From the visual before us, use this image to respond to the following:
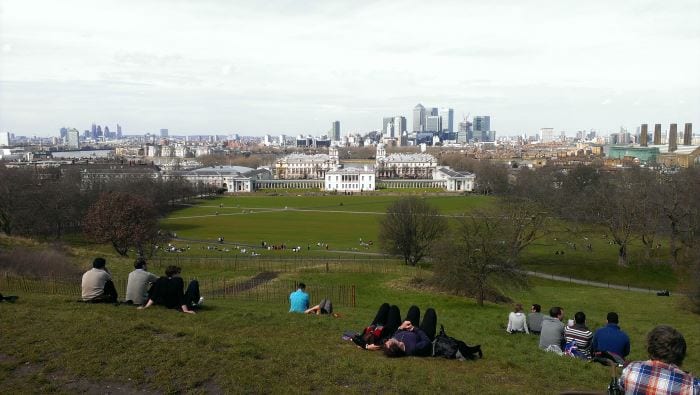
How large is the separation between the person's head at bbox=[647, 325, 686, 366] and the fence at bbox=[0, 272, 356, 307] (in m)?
12.5

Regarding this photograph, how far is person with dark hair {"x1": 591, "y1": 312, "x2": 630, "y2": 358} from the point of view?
8703mm

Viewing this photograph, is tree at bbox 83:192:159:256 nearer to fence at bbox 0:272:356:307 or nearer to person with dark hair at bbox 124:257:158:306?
fence at bbox 0:272:356:307

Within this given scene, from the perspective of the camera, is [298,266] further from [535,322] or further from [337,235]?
[337,235]

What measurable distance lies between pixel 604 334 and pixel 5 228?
1725 inches

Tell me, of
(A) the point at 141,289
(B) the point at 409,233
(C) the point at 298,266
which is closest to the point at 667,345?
(A) the point at 141,289

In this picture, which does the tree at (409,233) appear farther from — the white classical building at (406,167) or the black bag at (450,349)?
the white classical building at (406,167)

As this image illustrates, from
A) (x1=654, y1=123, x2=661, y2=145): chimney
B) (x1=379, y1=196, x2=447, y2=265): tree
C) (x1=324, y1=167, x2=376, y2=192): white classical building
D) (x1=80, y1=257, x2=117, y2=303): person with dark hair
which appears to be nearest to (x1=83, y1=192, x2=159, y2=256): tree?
(x1=379, y1=196, x2=447, y2=265): tree

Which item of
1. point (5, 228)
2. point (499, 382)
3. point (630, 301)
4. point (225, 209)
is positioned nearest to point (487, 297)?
point (630, 301)

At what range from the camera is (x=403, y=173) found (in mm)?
138375

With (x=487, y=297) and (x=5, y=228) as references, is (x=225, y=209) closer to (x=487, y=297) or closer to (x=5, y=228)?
(x=5, y=228)

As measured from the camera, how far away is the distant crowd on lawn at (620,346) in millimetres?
4578

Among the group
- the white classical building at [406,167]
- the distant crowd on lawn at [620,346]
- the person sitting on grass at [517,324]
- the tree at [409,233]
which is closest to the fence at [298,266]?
the tree at [409,233]

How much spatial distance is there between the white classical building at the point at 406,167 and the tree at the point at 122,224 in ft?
338

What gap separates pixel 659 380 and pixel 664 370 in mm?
95
